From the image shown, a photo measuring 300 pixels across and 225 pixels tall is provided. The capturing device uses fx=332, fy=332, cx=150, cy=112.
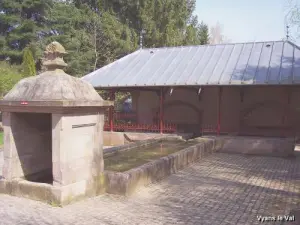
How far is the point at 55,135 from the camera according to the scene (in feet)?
19.2

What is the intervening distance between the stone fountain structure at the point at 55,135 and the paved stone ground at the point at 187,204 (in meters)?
0.28

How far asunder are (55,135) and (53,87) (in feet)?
2.89

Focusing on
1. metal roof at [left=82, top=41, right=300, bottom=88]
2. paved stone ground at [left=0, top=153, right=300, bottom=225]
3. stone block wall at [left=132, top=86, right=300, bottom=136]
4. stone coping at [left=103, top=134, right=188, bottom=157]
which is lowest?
paved stone ground at [left=0, top=153, right=300, bottom=225]

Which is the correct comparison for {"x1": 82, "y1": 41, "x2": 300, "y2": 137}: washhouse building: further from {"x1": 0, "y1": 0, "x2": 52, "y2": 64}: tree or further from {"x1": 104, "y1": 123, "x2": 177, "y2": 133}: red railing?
{"x1": 0, "y1": 0, "x2": 52, "y2": 64}: tree

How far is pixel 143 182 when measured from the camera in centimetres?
734

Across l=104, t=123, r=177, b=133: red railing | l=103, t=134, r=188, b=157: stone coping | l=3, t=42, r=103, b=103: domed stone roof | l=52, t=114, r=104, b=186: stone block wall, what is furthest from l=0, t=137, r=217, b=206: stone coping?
l=104, t=123, r=177, b=133: red railing

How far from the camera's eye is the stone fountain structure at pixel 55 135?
5.84 meters

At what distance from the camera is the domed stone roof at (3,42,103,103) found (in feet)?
19.6

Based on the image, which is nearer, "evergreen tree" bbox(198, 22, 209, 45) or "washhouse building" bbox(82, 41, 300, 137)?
"washhouse building" bbox(82, 41, 300, 137)

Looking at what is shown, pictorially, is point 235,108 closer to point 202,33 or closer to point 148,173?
point 148,173

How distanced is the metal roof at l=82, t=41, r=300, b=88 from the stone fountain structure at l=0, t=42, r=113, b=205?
7.58 metres

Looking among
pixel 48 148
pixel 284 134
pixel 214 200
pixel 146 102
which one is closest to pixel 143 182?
pixel 214 200

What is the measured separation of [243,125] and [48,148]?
10.6 meters

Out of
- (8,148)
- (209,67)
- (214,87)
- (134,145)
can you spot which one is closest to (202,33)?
(214,87)
